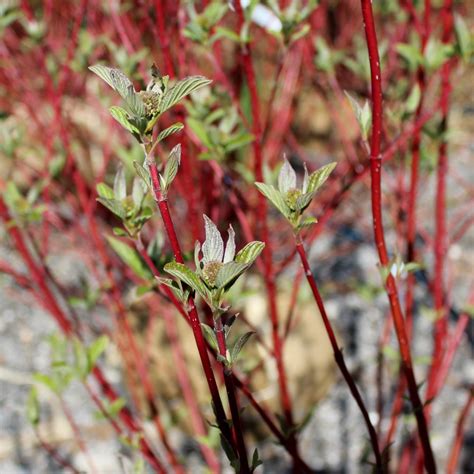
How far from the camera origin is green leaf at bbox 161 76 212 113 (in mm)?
517

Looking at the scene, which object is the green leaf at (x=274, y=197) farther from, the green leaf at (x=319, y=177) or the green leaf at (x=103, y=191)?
the green leaf at (x=103, y=191)

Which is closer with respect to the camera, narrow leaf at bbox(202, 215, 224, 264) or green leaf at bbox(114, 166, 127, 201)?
narrow leaf at bbox(202, 215, 224, 264)

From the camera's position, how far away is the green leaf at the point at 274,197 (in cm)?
59

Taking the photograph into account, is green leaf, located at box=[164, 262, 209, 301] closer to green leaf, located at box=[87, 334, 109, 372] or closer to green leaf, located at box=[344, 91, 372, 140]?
green leaf, located at box=[344, 91, 372, 140]

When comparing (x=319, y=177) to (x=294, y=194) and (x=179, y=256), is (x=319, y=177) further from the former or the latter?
(x=179, y=256)

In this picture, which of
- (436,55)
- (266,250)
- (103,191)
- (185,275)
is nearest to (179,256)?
(185,275)

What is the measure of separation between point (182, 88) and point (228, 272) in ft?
0.52

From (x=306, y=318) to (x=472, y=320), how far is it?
59 centimetres

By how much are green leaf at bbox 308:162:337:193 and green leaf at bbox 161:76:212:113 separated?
150 mm

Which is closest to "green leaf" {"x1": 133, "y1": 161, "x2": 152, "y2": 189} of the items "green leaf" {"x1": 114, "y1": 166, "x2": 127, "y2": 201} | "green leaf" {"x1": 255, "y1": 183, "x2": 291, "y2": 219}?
"green leaf" {"x1": 255, "y1": 183, "x2": 291, "y2": 219}

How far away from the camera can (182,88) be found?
525 millimetres

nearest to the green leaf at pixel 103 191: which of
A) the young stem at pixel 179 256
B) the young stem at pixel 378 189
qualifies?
the young stem at pixel 179 256

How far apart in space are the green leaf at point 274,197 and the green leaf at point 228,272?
0.31 ft

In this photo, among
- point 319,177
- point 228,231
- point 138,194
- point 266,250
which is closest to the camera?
point 228,231
